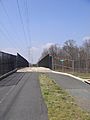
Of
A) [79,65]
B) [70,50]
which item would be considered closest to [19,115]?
[79,65]

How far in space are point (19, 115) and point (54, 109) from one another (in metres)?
1.55

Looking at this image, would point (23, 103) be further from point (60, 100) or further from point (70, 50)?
point (70, 50)

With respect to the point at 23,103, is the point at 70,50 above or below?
above

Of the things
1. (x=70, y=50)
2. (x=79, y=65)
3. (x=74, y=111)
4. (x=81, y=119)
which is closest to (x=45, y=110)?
(x=74, y=111)

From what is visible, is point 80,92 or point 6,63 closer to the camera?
point 80,92

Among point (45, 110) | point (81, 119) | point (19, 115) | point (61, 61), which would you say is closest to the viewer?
point (81, 119)

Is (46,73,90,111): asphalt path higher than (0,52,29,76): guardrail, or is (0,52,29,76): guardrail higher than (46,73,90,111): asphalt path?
(0,52,29,76): guardrail

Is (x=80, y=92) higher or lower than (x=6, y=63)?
lower

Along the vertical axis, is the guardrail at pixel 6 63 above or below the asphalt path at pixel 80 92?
above

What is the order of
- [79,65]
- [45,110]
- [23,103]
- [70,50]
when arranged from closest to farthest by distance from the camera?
[45,110] < [23,103] < [79,65] < [70,50]

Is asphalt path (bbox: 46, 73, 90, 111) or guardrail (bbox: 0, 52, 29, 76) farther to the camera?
guardrail (bbox: 0, 52, 29, 76)

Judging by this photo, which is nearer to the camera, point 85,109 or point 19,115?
point 19,115

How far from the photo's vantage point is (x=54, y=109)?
11.5 meters

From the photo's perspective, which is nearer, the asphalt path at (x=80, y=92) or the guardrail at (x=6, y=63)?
the asphalt path at (x=80, y=92)
